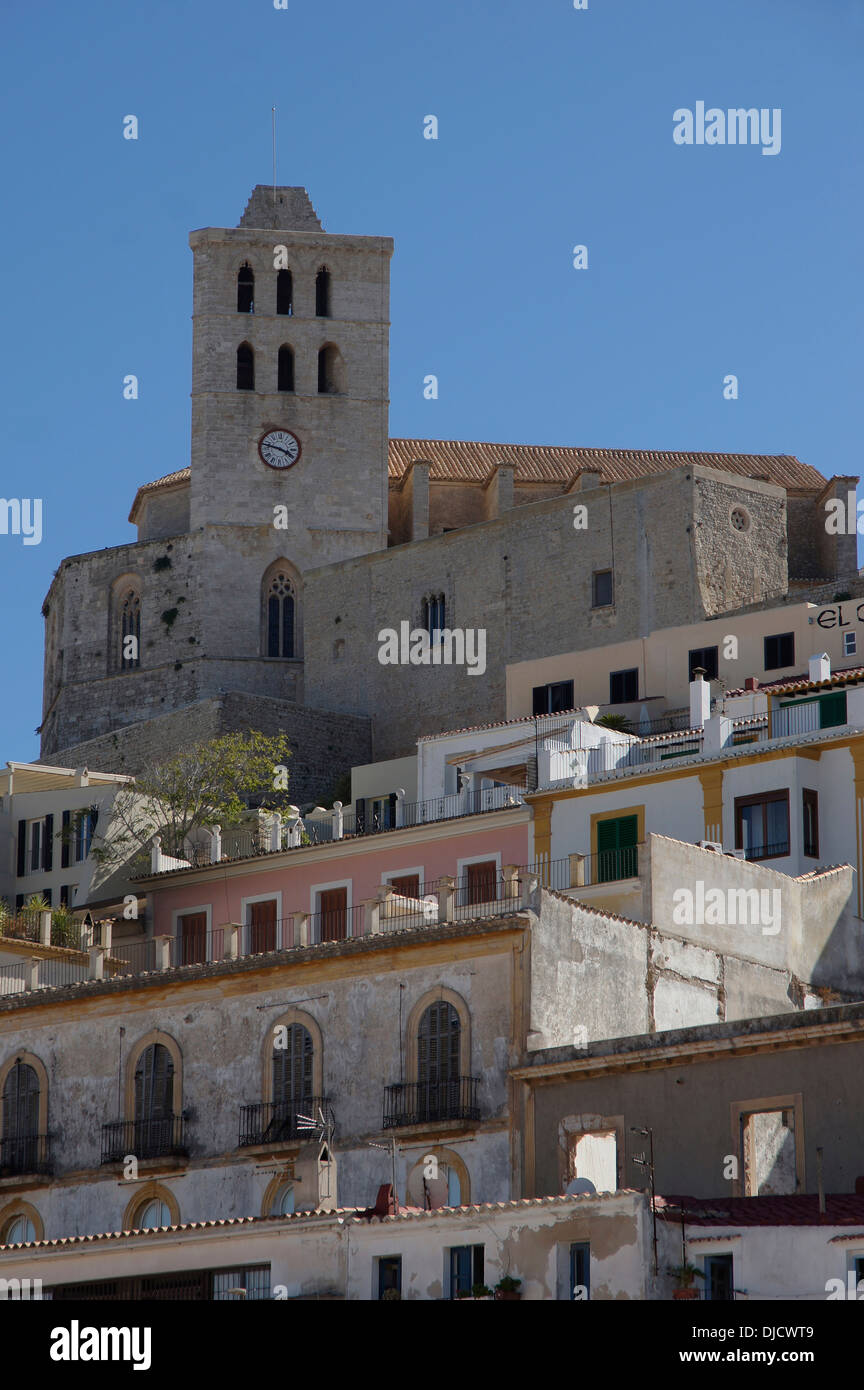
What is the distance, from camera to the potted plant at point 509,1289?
2811 centimetres

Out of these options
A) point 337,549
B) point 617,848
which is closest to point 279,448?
point 337,549

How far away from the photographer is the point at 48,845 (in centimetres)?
5497

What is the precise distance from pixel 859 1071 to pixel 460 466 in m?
49.5

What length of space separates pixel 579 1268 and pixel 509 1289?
756 mm

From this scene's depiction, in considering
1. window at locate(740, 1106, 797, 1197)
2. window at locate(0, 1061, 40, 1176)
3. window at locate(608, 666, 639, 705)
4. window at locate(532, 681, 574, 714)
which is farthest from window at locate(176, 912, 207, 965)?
window at locate(740, 1106, 797, 1197)

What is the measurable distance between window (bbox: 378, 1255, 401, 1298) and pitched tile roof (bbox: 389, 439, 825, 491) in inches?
1886

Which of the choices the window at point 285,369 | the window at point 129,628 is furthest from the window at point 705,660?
the window at point 285,369

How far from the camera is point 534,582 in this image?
214 ft

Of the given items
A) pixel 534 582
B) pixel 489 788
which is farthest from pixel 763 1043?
pixel 534 582

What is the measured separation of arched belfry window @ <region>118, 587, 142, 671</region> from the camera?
7412 centimetres

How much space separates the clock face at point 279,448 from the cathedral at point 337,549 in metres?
0.06

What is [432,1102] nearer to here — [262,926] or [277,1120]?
[277,1120]

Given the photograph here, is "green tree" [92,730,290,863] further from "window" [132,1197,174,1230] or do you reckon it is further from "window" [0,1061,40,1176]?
"window" [132,1197,174,1230]
